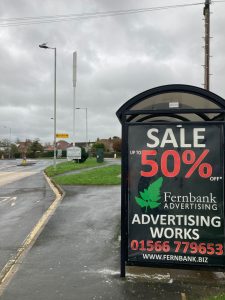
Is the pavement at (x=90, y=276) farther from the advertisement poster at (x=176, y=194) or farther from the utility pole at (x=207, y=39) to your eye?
the utility pole at (x=207, y=39)

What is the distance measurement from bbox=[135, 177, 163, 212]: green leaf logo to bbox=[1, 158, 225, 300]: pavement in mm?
1021

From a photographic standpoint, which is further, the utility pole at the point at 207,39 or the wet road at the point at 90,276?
the utility pole at the point at 207,39

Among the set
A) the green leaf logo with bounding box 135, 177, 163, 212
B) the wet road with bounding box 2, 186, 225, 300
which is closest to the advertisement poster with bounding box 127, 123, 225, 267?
the green leaf logo with bounding box 135, 177, 163, 212

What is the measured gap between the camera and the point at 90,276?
5.58m

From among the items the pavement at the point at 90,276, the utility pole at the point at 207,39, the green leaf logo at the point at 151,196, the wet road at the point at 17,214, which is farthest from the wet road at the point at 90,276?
the utility pole at the point at 207,39

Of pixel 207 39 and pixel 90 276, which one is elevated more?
pixel 207 39

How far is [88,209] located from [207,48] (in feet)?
23.3

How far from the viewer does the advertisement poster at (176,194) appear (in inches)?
210

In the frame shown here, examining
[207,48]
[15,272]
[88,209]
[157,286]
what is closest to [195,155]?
[157,286]

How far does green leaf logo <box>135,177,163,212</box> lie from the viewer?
5457 mm

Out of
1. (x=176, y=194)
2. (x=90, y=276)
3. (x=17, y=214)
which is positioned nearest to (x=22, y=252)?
(x=90, y=276)

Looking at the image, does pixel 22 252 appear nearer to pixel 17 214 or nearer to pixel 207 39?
pixel 17 214

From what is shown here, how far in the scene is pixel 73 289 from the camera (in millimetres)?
5105

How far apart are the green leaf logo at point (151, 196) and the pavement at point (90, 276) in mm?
1021
